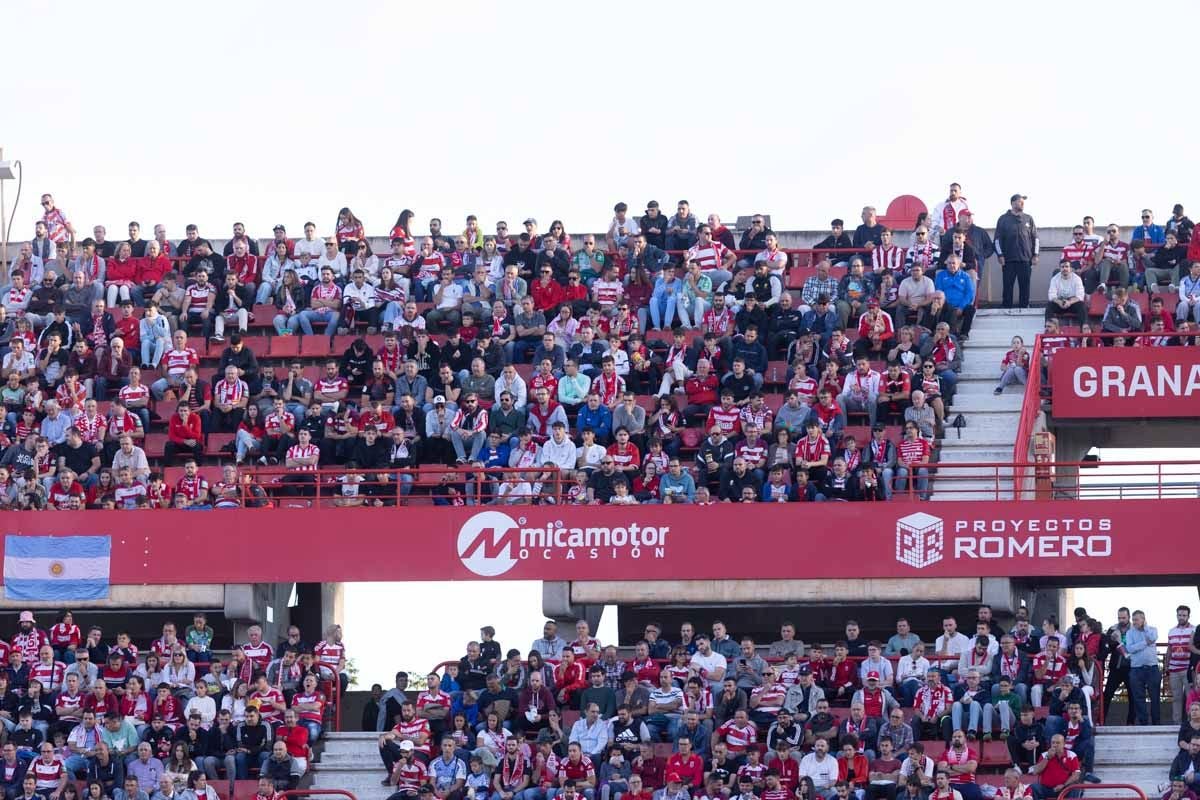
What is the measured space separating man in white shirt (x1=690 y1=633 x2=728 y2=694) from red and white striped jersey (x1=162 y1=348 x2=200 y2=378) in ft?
28.4

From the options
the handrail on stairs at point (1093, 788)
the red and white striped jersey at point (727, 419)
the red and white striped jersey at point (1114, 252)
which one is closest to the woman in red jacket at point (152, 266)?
the red and white striped jersey at point (727, 419)

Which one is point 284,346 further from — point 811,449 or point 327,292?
point 811,449

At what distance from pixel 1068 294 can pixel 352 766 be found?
10.6m

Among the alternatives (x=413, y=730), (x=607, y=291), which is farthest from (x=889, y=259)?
(x=413, y=730)

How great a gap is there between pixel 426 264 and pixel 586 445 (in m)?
5.27

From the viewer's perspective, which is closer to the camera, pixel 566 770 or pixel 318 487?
pixel 566 770

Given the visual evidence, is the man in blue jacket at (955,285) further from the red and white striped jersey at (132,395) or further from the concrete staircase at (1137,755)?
the red and white striped jersey at (132,395)

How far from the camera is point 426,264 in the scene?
3481 centimetres

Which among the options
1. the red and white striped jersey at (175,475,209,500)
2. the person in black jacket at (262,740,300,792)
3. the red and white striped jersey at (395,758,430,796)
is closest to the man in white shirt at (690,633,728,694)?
the red and white striped jersey at (395,758,430,796)

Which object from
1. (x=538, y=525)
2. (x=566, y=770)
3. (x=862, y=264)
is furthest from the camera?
(x=862, y=264)

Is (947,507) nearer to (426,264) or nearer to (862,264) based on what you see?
(862,264)

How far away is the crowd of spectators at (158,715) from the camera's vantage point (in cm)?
2725

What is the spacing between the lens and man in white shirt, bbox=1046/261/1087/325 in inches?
1299

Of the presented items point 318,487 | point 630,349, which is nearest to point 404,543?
point 318,487
